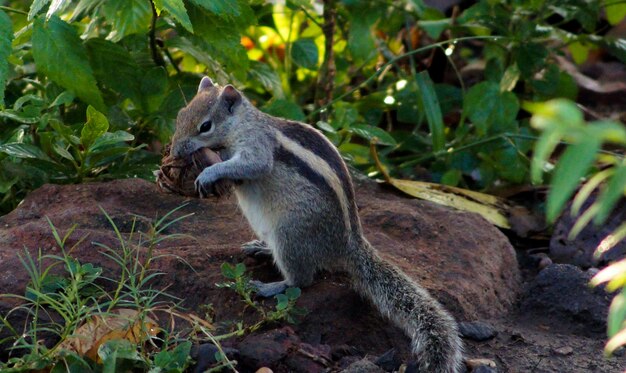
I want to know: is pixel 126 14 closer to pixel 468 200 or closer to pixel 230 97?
pixel 230 97

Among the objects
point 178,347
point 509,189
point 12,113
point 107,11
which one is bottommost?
point 509,189

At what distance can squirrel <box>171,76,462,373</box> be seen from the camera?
3.93 m

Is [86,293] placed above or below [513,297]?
above

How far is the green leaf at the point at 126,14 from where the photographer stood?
15.7 ft

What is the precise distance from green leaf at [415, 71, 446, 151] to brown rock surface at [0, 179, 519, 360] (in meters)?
0.63

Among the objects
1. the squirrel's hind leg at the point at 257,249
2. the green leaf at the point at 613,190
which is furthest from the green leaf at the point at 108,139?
the green leaf at the point at 613,190

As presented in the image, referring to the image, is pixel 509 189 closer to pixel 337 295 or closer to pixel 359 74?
pixel 359 74

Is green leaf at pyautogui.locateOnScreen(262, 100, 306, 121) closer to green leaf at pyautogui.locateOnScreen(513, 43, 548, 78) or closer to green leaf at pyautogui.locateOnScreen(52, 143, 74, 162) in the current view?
green leaf at pyautogui.locateOnScreen(52, 143, 74, 162)

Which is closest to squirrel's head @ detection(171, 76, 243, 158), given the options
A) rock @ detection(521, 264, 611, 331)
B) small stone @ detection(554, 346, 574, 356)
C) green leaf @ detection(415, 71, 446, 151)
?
green leaf @ detection(415, 71, 446, 151)

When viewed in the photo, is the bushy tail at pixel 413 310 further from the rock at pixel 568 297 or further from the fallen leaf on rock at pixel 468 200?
the fallen leaf on rock at pixel 468 200

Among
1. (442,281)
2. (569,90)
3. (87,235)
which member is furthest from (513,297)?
(569,90)

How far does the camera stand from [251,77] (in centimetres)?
620

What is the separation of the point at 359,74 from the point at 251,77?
1.56 m

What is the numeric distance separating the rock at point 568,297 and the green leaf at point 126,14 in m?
2.62
